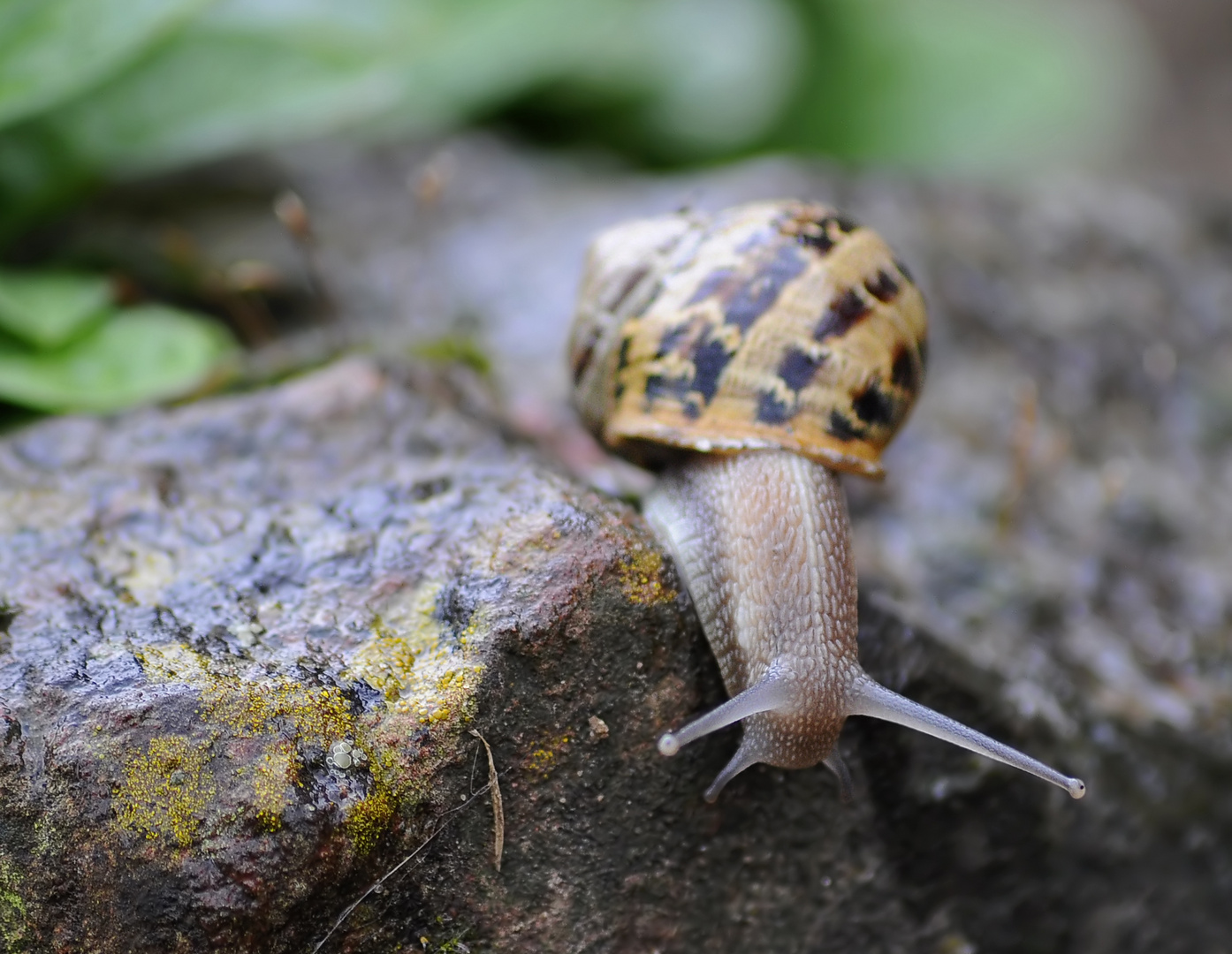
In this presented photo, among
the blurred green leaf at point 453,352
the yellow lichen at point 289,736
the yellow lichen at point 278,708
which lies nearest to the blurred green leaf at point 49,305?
the blurred green leaf at point 453,352

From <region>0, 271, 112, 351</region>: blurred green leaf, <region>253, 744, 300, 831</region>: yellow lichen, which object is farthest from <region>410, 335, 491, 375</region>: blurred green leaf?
<region>253, 744, 300, 831</region>: yellow lichen

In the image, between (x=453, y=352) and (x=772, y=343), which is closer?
(x=772, y=343)

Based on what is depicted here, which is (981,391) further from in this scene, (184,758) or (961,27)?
(961,27)

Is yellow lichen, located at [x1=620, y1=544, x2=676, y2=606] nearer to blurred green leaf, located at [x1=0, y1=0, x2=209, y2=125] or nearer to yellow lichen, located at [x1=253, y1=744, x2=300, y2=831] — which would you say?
yellow lichen, located at [x1=253, y1=744, x2=300, y2=831]

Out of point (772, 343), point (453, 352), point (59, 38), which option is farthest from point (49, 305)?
point (772, 343)

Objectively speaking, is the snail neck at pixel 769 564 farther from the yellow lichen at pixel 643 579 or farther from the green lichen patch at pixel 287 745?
the green lichen patch at pixel 287 745

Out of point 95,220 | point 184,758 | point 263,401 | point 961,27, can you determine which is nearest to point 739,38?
point 961,27

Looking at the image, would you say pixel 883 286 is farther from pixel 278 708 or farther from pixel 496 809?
pixel 278 708
